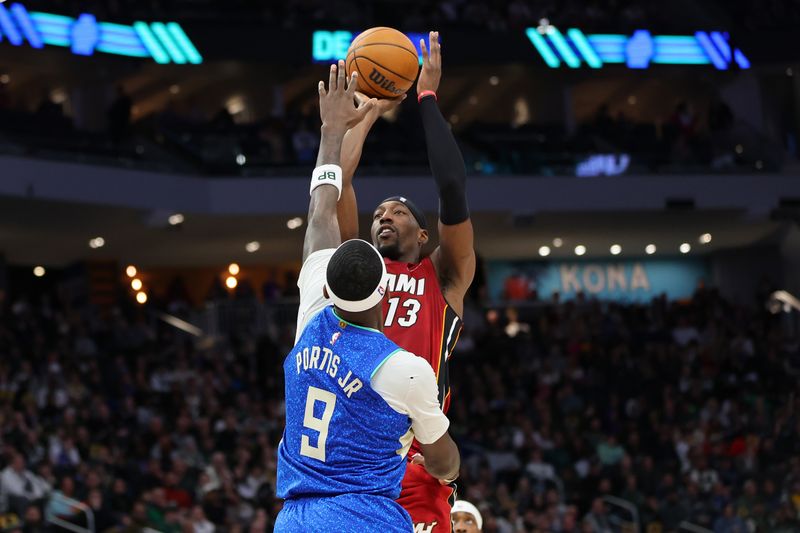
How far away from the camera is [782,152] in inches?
1131

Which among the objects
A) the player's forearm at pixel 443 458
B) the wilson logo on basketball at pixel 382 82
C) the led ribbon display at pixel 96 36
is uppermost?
the led ribbon display at pixel 96 36

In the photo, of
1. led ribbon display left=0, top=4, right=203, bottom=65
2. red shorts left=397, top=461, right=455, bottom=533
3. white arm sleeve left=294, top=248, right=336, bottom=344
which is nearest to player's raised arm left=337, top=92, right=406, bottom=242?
white arm sleeve left=294, top=248, right=336, bottom=344

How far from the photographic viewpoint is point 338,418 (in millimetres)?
4730

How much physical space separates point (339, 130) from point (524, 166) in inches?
853

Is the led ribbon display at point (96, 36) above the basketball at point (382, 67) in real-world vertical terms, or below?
above

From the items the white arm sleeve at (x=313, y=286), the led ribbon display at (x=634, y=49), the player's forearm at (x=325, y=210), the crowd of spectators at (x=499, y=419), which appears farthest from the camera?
the led ribbon display at (x=634, y=49)

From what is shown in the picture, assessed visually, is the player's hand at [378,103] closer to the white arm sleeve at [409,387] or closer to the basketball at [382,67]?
the basketball at [382,67]

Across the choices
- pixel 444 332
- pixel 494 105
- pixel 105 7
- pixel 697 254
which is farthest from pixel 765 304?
pixel 444 332

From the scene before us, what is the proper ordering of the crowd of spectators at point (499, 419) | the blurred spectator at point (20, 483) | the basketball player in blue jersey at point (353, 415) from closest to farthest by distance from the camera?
the basketball player in blue jersey at point (353, 415), the blurred spectator at point (20, 483), the crowd of spectators at point (499, 419)

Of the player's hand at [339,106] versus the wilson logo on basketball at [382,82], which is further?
the wilson logo on basketball at [382,82]

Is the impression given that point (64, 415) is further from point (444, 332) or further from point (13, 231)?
point (444, 332)

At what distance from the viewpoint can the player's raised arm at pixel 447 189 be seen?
614 centimetres

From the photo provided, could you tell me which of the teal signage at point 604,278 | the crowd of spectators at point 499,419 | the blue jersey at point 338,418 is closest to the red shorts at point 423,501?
the blue jersey at point 338,418

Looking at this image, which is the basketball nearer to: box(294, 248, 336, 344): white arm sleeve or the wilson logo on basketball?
the wilson logo on basketball
